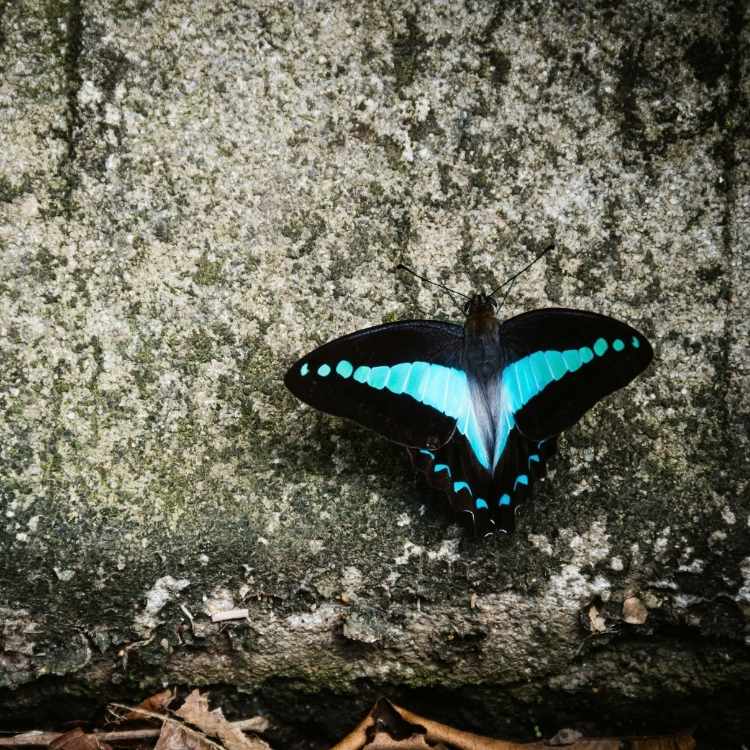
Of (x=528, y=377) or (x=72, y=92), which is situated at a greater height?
(x=72, y=92)

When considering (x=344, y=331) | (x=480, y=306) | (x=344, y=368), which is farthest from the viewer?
(x=344, y=331)

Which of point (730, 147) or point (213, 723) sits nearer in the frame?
point (213, 723)

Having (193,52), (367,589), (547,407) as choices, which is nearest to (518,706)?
(367,589)

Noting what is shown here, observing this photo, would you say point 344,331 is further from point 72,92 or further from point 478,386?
point 72,92

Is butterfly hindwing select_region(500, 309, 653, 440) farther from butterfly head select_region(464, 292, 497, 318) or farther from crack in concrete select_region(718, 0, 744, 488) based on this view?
crack in concrete select_region(718, 0, 744, 488)

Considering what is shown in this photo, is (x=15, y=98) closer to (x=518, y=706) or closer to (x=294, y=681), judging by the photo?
(x=294, y=681)

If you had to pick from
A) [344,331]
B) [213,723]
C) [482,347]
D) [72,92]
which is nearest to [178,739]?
[213,723]

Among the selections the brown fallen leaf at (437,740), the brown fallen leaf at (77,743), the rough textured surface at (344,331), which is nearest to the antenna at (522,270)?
the rough textured surface at (344,331)
